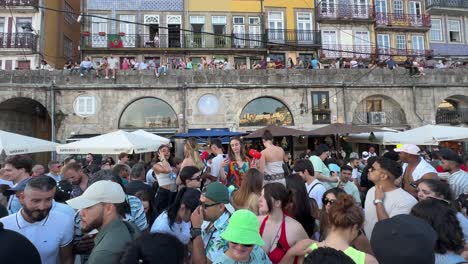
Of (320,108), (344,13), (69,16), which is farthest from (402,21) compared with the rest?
(69,16)

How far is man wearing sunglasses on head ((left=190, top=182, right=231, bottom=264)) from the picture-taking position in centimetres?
303

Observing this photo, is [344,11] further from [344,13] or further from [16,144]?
[16,144]

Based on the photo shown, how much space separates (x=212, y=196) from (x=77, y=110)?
17.6 metres

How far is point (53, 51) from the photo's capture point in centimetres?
2634

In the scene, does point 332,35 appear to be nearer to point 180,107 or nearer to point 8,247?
point 180,107

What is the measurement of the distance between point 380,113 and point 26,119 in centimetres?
2260

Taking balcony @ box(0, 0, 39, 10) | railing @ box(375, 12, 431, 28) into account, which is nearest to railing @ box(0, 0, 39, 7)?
balcony @ box(0, 0, 39, 10)

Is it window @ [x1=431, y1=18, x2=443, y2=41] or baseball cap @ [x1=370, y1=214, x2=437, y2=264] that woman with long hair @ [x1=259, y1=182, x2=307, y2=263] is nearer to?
baseball cap @ [x1=370, y1=214, x2=437, y2=264]

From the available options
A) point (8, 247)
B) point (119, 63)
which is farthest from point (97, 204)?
point (119, 63)

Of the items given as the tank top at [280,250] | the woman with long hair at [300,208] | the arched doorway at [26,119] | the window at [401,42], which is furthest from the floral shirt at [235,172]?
the window at [401,42]

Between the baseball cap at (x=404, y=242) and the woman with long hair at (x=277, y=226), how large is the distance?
99 centimetres

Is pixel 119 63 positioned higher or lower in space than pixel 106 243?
higher

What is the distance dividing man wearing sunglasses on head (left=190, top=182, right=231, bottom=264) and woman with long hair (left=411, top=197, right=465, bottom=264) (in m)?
1.66

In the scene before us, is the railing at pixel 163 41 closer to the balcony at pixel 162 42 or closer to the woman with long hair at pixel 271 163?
the balcony at pixel 162 42
